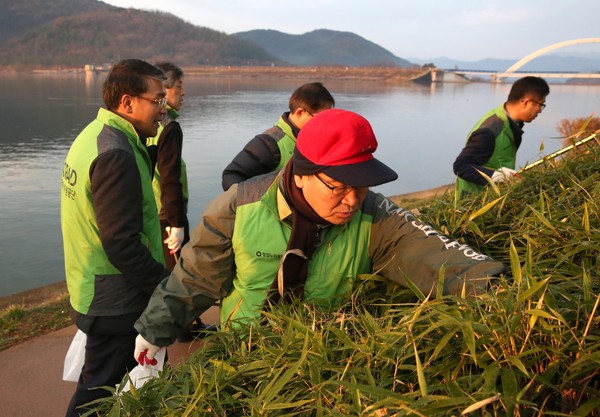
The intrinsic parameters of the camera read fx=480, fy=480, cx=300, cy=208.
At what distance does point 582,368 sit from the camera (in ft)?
2.89

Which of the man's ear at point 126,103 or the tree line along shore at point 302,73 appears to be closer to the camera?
the man's ear at point 126,103

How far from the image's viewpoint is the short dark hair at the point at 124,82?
8.54 feet

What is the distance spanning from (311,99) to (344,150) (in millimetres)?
2126

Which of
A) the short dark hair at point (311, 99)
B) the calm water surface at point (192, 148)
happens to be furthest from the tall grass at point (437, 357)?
the short dark hair at point (311, 99)

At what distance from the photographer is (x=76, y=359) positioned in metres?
2.67

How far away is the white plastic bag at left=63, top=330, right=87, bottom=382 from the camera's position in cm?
264

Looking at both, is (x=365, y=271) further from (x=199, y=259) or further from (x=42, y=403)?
(x=42, y=403)

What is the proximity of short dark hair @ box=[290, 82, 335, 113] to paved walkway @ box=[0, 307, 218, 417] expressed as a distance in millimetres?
1910

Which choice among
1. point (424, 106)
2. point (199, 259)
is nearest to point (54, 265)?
point (199, 259)

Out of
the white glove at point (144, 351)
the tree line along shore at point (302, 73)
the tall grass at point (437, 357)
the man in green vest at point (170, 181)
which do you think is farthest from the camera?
the tree line along shore at point (302, 73)

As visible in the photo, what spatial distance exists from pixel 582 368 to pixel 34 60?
111 m

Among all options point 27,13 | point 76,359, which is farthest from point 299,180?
point 27,13

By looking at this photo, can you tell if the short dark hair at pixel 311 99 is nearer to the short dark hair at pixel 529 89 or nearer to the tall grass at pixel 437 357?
the short dark hair at pixel 529 89

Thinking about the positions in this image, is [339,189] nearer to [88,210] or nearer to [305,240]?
[305,240]
